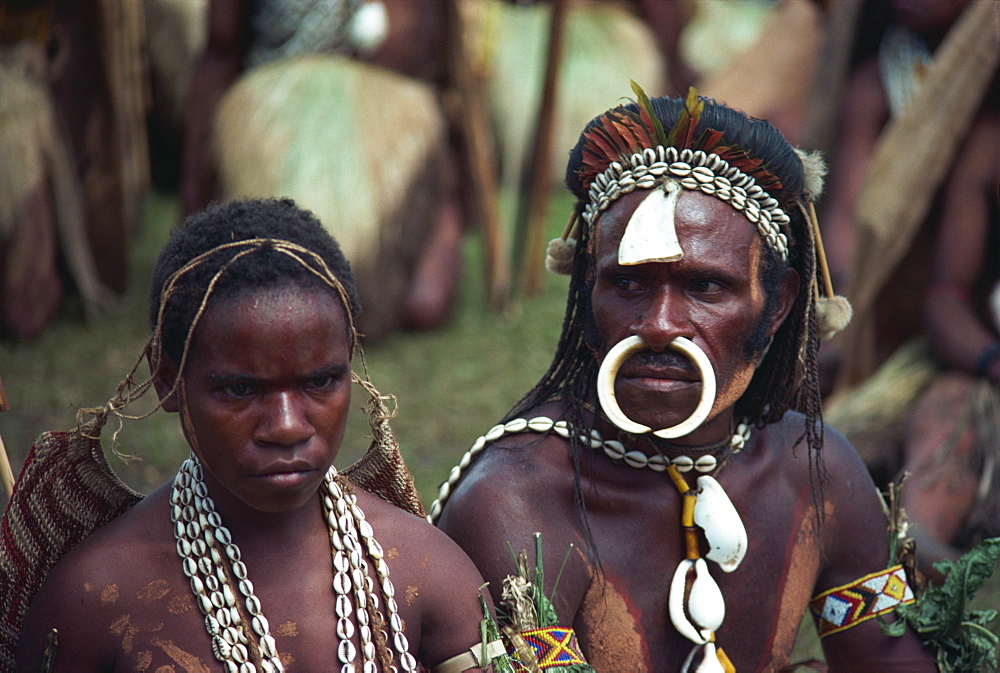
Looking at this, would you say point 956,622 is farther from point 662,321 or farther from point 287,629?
point 287,629

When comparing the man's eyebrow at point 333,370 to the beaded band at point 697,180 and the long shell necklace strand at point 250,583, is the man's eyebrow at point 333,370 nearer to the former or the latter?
the long shell necklace strand at point 250,583

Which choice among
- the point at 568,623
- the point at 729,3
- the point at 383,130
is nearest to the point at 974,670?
the point at 568,623

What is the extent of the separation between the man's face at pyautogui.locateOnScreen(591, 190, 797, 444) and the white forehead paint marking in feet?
0.09

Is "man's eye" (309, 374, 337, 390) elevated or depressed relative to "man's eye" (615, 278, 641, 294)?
depressed

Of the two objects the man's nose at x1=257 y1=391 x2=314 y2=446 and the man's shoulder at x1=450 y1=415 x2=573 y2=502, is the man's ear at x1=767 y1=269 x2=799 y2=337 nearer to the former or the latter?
the man's shoulder at x1=450 y1=415 x2=573 y2=502

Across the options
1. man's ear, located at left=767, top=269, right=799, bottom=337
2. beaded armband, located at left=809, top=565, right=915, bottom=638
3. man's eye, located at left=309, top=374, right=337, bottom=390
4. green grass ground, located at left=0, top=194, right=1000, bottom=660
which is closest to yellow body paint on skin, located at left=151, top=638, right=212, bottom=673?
man's eye, located at left=309, top=374, right=337, bottom=390

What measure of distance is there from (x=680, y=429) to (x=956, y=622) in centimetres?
99

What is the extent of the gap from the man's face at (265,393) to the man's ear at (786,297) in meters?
1.12

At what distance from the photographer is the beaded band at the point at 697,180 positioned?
2.46 meters

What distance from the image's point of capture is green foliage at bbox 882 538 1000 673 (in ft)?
8.97

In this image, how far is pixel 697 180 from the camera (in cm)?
246

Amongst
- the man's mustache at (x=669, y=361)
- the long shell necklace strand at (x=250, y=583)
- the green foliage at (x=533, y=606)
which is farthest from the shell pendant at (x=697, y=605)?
the long shell necklace strand at (x=250, y=583)

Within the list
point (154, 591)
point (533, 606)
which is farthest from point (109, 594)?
point (533, 606)

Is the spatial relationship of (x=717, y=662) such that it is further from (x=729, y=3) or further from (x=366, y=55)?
(x=729, y=3)
